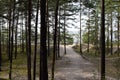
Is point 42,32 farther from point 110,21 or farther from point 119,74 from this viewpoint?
point 110,21

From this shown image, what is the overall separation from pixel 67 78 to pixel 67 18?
23.4 m

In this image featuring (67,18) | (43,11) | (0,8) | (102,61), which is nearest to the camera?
(43,11)

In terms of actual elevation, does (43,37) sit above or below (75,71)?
above

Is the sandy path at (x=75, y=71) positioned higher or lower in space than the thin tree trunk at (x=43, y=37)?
lower

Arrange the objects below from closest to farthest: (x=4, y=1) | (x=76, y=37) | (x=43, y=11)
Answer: (x=43, y=11) < (x=4, y=1) < (x=76, y=37)

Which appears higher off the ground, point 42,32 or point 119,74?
point 42,32

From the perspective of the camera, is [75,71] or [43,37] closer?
[43,37]

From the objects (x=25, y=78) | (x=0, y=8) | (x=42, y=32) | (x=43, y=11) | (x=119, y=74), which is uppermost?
(x=0, y=8)

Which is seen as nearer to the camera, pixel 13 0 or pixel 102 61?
pixel 102 61

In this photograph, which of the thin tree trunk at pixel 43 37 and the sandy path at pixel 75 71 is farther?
the sandy path at pixel 75 71

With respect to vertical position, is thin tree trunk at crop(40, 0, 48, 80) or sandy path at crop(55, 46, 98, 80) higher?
thin tree trunk at crop(40, 0, 48, 80)

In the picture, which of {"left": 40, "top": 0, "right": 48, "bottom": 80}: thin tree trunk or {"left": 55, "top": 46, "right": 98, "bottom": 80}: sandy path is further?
{"left": 55, "top": 46, "right": 98, "bottom": 80}: sandy path

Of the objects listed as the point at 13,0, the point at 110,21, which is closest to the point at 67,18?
the point at 110,21

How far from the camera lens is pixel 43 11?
9.95 m
